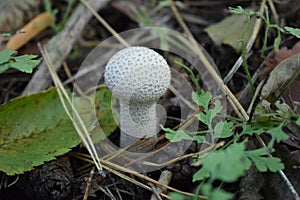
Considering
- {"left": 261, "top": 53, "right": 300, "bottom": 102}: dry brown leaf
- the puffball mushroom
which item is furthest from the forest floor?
the puffball mushroom

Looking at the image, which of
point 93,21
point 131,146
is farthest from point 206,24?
point 131,146

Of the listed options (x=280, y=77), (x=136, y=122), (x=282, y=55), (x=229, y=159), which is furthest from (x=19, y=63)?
(x=282, y=55)

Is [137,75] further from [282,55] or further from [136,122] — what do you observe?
[282,55]

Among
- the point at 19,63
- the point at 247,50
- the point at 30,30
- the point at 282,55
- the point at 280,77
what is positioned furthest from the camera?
the point at 30,30

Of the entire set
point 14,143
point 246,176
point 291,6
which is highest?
point 291,6

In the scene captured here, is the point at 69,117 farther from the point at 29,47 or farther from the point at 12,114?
the point at 29,47

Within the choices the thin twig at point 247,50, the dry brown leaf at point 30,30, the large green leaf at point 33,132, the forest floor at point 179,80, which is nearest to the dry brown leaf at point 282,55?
the forest floor at point 179,80
